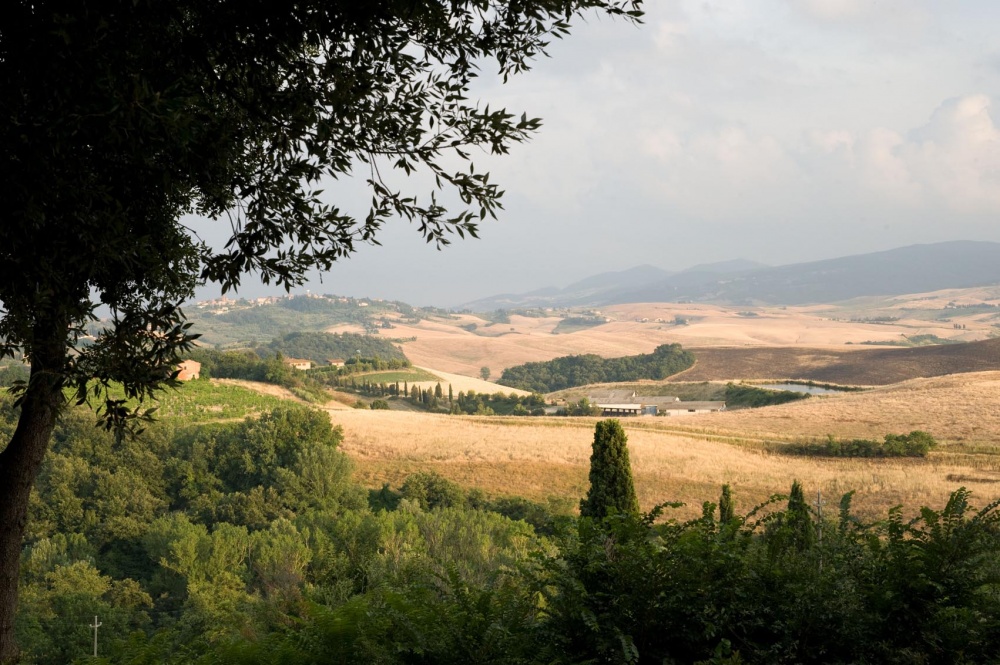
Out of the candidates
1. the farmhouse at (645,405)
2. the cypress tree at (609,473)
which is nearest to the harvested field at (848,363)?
the farmhouse at (645,405)

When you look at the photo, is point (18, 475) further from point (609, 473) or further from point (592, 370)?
point (592, 370)

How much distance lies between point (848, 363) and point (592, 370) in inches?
1812

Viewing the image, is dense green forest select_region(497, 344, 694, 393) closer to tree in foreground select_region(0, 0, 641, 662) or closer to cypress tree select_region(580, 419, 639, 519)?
cypress tree select_region(580, 419, 639, 519)

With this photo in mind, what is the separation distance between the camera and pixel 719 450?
177ft

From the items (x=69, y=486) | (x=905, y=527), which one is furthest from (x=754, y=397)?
(x=905, y=527)

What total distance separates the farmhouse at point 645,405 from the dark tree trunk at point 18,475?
8065cm

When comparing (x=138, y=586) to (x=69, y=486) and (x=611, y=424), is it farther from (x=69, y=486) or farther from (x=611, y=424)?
(x=611, y=424)

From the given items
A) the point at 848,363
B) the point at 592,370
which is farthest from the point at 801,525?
the point at 592,370

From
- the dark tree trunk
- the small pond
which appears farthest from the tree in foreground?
the small pond

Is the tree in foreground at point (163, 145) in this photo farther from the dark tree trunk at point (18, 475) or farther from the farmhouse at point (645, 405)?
the farmhouse at point (645, 405)

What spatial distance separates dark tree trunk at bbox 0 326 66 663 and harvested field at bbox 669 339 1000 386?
382 ft

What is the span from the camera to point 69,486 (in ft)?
159

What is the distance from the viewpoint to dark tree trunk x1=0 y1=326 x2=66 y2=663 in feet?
20.1

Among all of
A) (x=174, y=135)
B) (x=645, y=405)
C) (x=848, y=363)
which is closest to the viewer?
(x=174, y=135)
